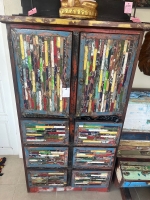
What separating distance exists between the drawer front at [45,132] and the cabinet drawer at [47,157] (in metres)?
0.08

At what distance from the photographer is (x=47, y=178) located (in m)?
1.73

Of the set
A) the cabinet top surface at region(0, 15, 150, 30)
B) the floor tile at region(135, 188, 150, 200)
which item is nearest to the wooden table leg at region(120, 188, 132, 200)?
the floor tile at region(135, 188, 150, 200)

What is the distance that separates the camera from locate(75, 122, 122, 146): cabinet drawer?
1416mm

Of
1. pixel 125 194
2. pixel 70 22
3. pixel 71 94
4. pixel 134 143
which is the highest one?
pixel 70 22

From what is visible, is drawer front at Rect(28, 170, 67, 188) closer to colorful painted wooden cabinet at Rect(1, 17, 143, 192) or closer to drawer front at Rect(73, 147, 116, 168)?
colorful painted wooden cabinet at Rect(1, 17, 143, 192)

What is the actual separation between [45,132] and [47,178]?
23.3 inches

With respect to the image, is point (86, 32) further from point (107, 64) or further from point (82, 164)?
point (82, 164)

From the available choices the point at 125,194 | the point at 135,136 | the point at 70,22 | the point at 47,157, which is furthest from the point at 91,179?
the point at 70,22

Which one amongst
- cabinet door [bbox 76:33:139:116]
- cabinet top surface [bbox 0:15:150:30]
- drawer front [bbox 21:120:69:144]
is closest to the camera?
cabinet top surface [bbox 0:15:150:30]

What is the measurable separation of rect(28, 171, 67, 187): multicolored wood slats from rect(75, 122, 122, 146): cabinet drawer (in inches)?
18.1

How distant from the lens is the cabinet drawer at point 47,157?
5.03ft

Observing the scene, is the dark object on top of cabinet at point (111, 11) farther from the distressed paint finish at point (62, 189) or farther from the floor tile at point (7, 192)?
the floor tile at point (7, 192)

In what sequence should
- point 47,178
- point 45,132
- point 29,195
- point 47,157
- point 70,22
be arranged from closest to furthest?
1. point 70,22
2. point 45,132
3. point 47,157
4. point 47,178
5. point 29,195

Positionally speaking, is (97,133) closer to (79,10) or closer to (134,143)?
(134,143)
